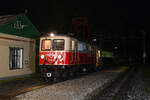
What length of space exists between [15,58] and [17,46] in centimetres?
99

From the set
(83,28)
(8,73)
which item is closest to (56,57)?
(8,73)

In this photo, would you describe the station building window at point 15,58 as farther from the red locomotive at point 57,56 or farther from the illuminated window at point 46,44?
the illuminated window at point 46,44

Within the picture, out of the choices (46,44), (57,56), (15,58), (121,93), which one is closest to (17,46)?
(15,58)

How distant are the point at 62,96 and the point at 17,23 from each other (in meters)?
9.61

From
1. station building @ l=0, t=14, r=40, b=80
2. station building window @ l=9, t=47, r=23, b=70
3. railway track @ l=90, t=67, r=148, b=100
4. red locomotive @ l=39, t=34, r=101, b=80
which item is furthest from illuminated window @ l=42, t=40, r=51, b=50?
railway track @ l=90, t=67, r=148, b=100

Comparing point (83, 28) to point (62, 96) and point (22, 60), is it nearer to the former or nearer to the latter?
point (22, 60)

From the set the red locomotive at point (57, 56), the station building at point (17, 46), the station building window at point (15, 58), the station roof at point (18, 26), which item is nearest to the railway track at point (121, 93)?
the red locomotive at point (57, 56)

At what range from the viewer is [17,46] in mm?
16578

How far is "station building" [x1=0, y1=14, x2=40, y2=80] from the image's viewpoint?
15.0 m

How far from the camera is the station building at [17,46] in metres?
15.0

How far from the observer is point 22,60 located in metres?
17.2

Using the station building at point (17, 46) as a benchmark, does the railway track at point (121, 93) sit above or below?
below

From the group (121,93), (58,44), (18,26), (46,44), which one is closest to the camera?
(121,93)

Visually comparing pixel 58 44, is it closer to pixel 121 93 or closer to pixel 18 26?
pixel 18 26
